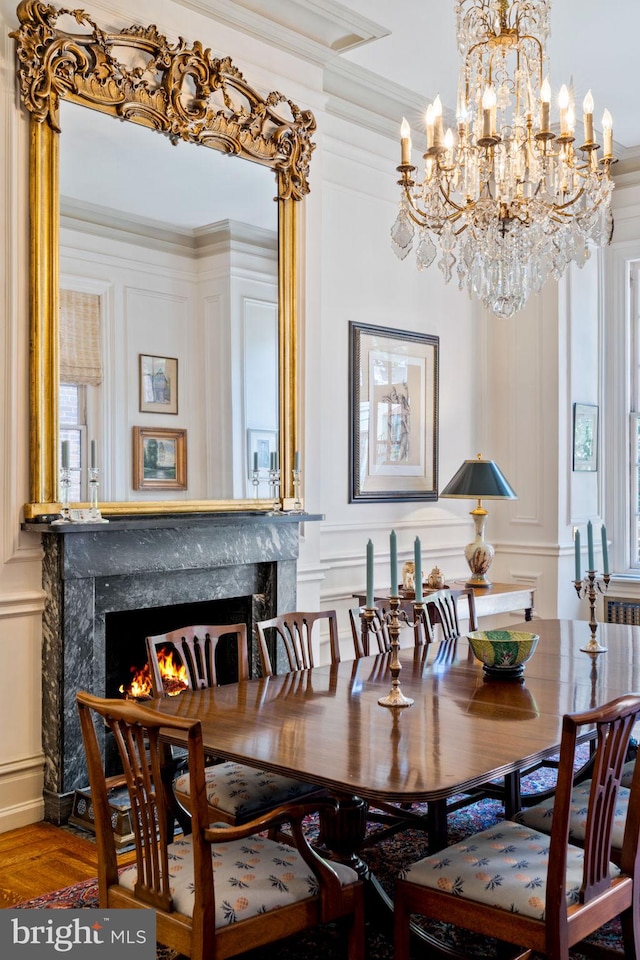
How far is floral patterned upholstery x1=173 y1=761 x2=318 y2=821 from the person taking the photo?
270cm

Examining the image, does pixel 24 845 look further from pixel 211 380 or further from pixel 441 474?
pixel 441 474

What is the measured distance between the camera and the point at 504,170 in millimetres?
3693

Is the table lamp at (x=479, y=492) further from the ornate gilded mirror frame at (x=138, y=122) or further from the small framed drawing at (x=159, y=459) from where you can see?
the small framed drawing at (x=159, y=459)

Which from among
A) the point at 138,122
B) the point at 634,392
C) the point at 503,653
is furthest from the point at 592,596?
the point at 634,392

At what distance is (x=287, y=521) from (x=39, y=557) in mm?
1250

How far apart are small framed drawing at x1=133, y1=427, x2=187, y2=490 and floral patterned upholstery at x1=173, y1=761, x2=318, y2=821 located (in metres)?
1.39

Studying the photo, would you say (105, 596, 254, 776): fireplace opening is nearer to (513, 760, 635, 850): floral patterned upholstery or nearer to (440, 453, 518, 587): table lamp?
(440, 453, 518, 587): table lamp

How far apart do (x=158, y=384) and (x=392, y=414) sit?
1.92m

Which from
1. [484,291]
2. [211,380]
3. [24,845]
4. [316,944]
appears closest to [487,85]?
[484,291]

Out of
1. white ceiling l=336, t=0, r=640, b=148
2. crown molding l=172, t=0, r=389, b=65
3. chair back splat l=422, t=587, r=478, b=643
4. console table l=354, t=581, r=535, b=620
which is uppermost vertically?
white ceiling l=336, t=0, r=640, b=148

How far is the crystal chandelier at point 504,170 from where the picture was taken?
347 cm

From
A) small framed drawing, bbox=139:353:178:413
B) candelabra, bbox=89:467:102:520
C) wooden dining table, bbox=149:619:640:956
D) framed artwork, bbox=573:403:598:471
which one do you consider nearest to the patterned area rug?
wooden dining table, bbox=149:619:640:956

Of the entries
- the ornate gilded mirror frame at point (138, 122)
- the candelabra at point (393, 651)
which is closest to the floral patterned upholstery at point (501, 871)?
the candelabra at point (393, 651)

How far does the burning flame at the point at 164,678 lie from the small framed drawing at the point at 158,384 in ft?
3.65
